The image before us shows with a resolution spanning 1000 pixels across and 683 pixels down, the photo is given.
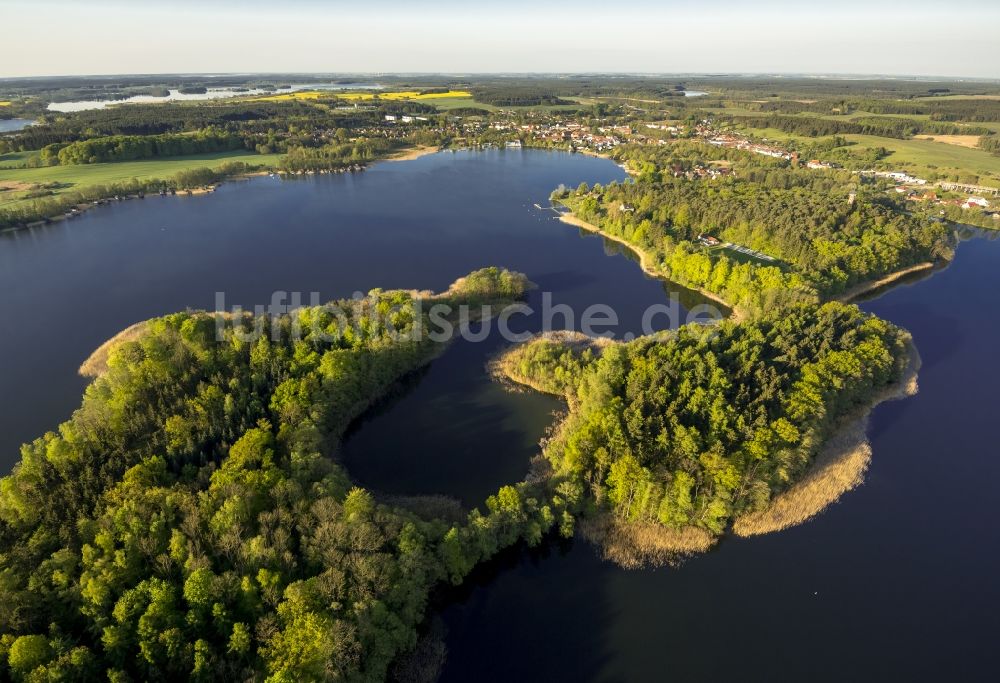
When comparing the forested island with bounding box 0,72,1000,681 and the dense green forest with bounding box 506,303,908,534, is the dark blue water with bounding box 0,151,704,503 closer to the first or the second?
the forested island with bounding box 0,72,1000,681

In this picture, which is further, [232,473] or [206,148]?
[206,148]

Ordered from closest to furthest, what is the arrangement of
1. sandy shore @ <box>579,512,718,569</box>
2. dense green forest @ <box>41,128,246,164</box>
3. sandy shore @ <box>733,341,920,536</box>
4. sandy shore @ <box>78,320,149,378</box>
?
sandy shore @ <box>579,512,718,569</box> → sandy shore @ <box>733,341,920,536</box> → sandy shore @ <box>78,320,149,378</box> → dense green forest @ <box>41,128,246,164</box>

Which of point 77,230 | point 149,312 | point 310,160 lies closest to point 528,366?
point 149,312

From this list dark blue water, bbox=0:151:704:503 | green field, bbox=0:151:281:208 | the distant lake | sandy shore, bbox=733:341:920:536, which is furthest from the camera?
the distant lake

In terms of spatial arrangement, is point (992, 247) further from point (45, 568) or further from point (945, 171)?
point (45, 568)

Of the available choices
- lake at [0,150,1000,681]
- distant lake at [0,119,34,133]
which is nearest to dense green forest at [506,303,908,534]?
lake at [0,150,1000,681]

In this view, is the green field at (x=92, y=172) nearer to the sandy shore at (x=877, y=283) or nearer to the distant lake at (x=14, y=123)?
the distant lake at (x=14, y=123)

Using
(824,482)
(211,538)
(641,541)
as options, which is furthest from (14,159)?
(824,482)
